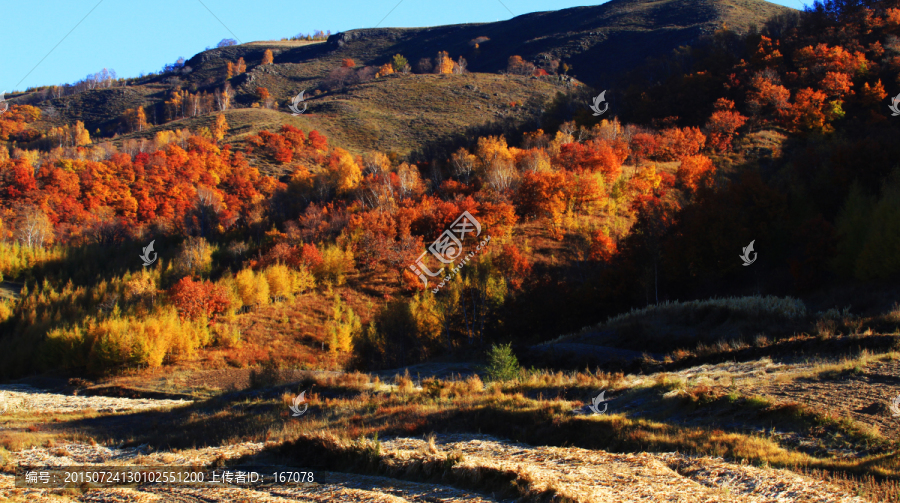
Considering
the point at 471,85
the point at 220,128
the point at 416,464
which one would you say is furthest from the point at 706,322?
the point at 471,85

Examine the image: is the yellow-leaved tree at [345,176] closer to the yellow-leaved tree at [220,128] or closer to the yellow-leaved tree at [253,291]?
the yellow-leaved tree at [253,291]

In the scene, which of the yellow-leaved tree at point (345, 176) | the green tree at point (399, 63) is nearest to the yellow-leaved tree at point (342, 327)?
the yellow-leaved tree at point (345, 176)

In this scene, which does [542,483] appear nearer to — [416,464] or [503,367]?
[416,464]

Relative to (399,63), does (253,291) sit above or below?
below

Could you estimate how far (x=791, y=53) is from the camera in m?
81.1

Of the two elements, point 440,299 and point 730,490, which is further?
point 440,299

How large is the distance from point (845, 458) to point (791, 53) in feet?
298

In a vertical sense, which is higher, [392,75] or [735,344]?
Answer: [392,75]

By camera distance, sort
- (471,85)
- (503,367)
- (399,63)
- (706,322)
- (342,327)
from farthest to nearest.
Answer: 1. (399,63)
2. (471,85)
3. (342,327)
4. (706,322)
5. (503,367)

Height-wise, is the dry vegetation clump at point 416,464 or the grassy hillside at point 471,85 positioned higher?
the grassy hillside at point 471,85

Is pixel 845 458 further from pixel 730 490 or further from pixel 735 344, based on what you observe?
pixel 735 344

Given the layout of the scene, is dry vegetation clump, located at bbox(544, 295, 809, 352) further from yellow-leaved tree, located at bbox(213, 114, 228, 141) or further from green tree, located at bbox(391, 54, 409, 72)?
green tree, located at bbox(391, 54, 409, 72)

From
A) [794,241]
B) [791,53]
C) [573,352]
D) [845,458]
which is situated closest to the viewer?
[845,458]

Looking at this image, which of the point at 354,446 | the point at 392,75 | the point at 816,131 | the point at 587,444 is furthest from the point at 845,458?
the point at 392,75
